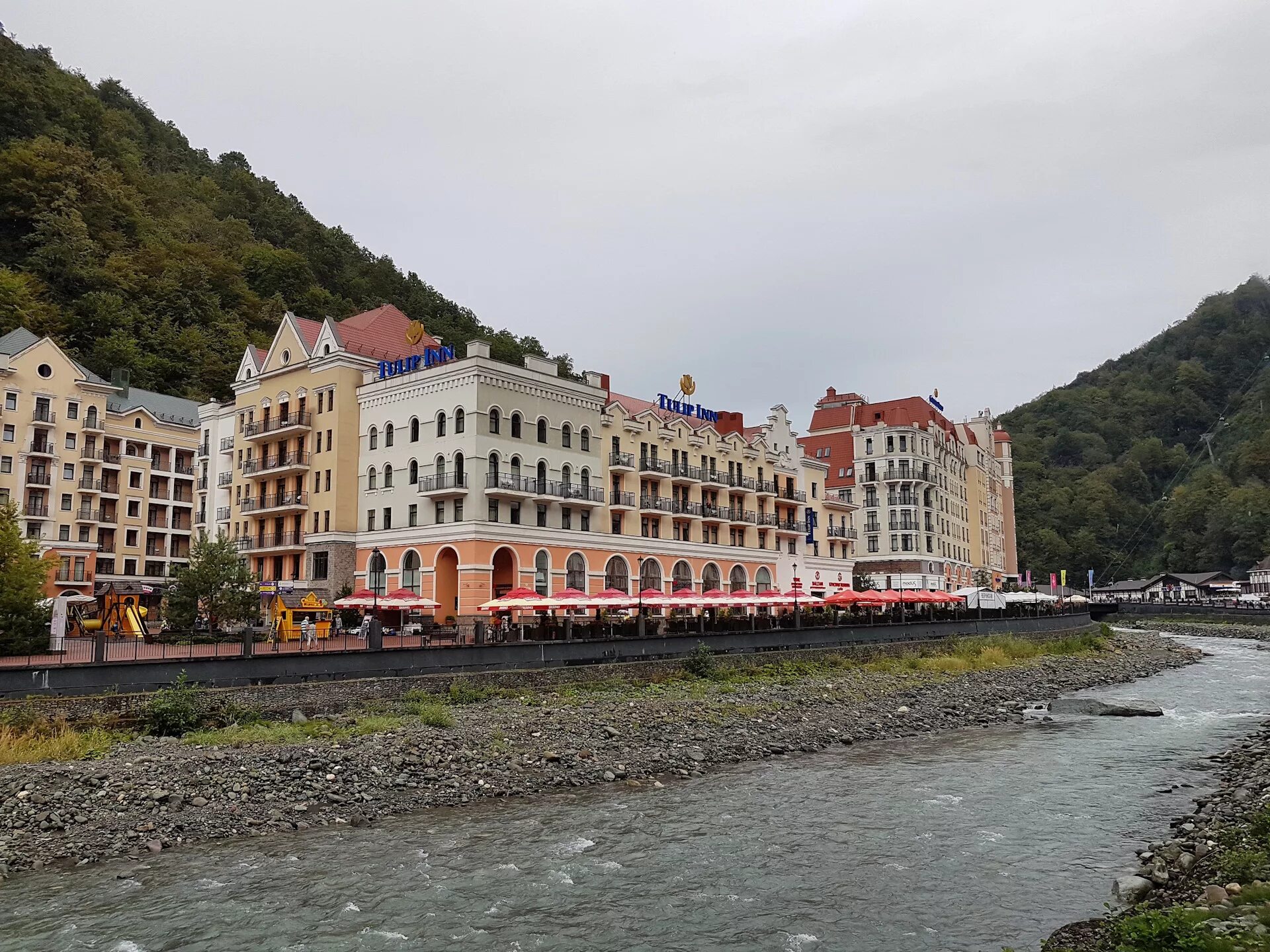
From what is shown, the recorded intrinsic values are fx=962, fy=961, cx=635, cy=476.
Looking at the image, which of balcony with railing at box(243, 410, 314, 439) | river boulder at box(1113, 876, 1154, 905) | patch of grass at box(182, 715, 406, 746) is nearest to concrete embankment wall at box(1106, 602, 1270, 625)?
balcony with railing at box(243, 410, 314, 439)

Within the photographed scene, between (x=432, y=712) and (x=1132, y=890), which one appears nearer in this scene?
(x=1132, y=890)

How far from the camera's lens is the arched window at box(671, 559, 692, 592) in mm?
63438

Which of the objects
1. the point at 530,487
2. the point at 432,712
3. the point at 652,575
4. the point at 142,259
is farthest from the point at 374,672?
the point at 142,259

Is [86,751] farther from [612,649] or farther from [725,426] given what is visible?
[725,426]

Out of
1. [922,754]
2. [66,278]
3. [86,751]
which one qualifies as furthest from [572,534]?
[66,278]

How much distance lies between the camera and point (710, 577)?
218 feet

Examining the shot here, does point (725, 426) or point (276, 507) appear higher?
point (725, 426)

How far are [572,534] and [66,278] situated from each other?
64.4m

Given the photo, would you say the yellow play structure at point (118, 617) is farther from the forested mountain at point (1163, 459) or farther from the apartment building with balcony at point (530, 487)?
the forested mountain at point (1163, 459)

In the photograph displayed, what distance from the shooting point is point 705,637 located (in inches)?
1812

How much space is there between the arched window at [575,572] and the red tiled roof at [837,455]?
4609 centimetres

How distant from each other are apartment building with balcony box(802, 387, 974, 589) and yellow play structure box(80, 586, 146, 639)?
66.0 metres

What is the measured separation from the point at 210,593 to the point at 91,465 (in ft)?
137

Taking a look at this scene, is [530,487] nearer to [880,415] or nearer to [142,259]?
[880,415]
